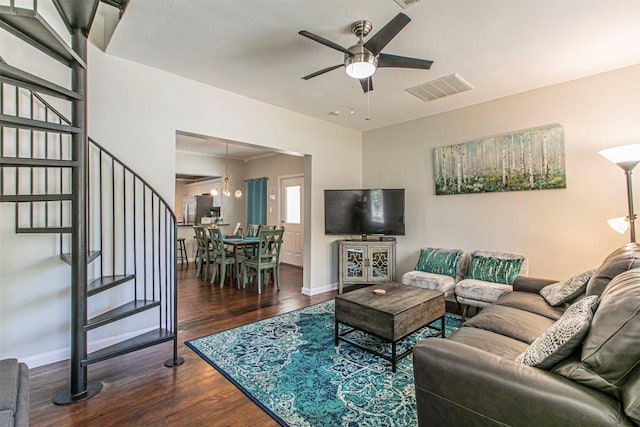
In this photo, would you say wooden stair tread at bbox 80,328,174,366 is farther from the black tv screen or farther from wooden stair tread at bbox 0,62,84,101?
the black tv screen

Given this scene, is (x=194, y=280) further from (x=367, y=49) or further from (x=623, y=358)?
(x=623, y=358)

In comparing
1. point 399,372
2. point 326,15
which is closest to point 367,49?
point 326,15

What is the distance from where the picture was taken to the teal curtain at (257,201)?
789cm

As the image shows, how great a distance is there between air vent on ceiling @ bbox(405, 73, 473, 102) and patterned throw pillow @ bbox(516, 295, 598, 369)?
2.80 meters

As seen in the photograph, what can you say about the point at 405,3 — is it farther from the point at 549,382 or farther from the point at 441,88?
the point at 549,382

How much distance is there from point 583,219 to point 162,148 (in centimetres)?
477

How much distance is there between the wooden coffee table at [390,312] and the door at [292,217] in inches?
166

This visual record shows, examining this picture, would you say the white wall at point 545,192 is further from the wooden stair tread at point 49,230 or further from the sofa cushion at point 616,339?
the wooden stair tread at point 49,230

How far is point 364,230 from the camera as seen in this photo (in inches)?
194

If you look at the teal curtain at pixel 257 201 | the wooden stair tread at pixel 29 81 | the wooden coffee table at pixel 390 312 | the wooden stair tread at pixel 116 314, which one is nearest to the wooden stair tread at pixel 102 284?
the wooden stair tread at pixel 116 314

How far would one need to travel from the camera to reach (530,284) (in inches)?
118

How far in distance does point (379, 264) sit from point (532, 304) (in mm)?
2332

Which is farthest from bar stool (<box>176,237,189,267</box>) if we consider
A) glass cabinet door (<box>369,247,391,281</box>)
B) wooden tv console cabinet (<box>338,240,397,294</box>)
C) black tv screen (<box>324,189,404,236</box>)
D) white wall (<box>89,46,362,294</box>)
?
glass cabinet door (<box>369,247,391,281</box>)

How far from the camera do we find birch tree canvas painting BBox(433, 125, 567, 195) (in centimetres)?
360
